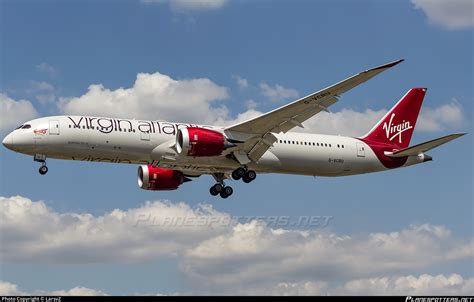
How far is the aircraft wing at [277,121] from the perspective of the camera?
41.5m

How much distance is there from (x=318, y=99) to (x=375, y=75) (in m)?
3.98

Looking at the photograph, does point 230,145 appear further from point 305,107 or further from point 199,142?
point 305,107

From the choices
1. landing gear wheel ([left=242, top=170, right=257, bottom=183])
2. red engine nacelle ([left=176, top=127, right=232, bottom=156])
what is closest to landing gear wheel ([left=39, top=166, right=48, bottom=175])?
red engine nacelle ([left=176, top=127, right=232, bottom=156])

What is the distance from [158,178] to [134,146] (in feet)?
30.6

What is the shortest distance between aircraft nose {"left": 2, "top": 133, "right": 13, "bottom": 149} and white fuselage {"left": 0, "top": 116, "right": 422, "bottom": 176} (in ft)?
0.18

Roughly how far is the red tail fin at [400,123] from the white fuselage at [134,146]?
5.54 m

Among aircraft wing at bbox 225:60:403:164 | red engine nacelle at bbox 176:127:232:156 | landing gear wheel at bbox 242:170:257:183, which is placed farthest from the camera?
landing gear wheel at bbox 242:170:257:183

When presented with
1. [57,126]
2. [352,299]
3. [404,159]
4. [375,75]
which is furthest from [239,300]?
[404,159]

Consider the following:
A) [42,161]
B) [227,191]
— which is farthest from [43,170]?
[227,191]

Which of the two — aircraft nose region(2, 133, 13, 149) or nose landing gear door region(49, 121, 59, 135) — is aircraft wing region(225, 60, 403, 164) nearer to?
nose landing gear door region(49, 121, 59, 135)

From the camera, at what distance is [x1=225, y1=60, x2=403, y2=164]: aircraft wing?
41500 mm

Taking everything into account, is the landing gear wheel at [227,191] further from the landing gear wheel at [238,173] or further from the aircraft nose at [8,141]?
the aircraft nose at [8,141]

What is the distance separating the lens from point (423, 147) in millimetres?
48969

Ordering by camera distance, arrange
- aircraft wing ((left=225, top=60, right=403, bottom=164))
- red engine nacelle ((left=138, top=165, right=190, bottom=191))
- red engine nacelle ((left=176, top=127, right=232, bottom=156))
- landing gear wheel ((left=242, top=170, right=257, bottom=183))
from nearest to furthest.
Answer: aircraft wing ((left=225, top=60, right=403, bottom=164))
red engine nacelle ((left=176, top=127, right=232, bottom=156))
landing gear wheel ((left=242, top=170, right=257, bottom=183))
red engine nacelle ((left=138, top=165, right=190, bottom=191))
